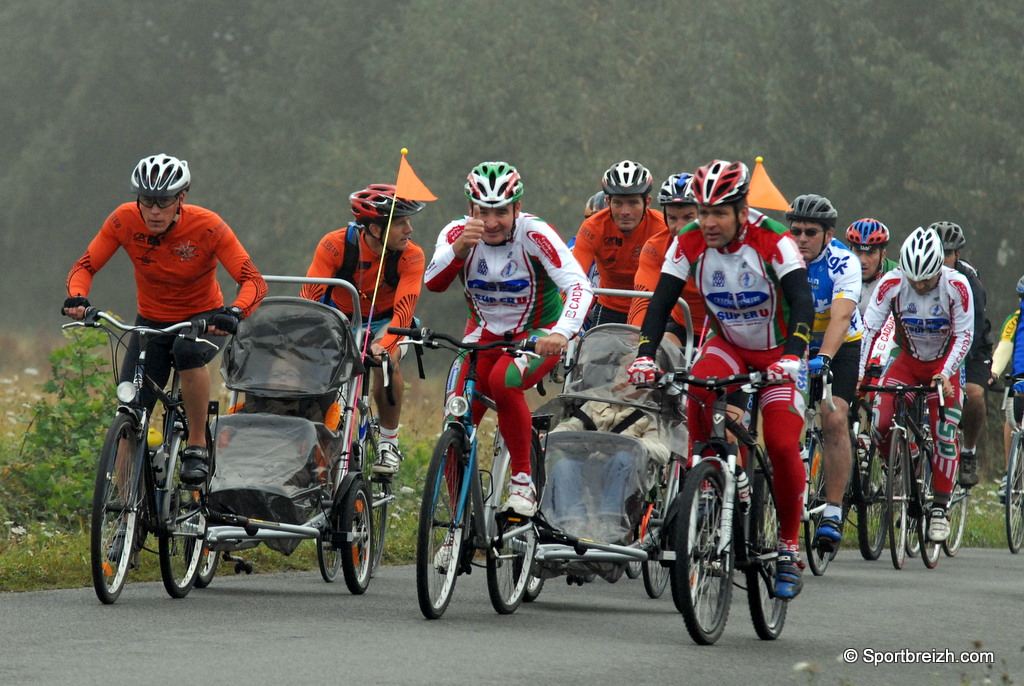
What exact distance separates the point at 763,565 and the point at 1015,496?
7522mm

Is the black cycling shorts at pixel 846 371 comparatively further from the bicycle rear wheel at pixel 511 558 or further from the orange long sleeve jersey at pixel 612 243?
the bicycle rear wheel at pixel 511 558

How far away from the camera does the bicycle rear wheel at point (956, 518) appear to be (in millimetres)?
14250

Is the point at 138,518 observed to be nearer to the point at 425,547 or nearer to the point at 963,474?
the point at 425,547

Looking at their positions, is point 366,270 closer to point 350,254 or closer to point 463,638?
point 350,254

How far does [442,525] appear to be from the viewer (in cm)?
819

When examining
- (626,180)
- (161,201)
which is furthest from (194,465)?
(626,180)

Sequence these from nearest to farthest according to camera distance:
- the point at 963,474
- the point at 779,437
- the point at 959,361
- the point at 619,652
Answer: the point at 619,652
the point at 779,437
the point at 959,361
the point at 963,474

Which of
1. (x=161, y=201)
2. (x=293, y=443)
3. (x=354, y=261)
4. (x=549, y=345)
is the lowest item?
(x=293, y=443)

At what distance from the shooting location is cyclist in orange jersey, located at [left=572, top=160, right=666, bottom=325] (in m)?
11.6

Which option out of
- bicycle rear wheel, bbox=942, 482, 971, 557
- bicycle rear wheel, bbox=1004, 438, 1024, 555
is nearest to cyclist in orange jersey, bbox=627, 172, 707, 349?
bicycle rear wheel, bbox=942, 482, 971, 557

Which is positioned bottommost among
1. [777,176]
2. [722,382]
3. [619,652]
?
[619,652]

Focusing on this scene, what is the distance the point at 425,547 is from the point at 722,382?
1624 mm

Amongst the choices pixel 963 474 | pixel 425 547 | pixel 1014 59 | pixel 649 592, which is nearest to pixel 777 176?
pixel 1014 59

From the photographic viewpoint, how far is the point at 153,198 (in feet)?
29.7
